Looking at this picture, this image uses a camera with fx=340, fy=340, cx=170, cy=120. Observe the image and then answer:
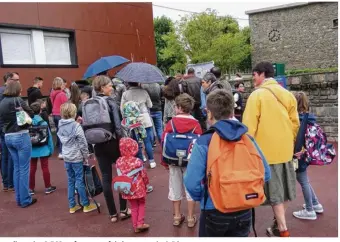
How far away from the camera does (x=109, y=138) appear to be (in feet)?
13.5

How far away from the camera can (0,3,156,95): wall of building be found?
10.1 metres

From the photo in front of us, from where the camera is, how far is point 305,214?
4.10m

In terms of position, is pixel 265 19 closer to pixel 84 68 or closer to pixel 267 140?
pixel 84 68

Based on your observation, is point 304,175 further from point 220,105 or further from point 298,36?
point 298,36

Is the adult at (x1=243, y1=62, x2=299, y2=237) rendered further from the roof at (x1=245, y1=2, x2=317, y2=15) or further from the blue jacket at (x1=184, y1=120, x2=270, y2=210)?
the roof at (x1=245, y1=2, x2=317, y2=15)

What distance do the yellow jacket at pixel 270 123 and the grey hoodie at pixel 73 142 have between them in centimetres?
222

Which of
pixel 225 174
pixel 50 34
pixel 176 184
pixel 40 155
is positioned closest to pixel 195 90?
pixel 40 155

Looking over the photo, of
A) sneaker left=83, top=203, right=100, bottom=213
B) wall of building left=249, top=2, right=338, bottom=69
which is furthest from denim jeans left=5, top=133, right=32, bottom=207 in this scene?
wall of building left=249, top=2, right=338, bottom=69

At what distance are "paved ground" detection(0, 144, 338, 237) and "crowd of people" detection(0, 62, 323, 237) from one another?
142mm

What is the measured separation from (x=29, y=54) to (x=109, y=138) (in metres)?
7.57

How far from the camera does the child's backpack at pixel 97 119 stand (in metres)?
4.07

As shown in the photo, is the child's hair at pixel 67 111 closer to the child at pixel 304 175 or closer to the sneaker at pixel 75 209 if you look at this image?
the sneaker at pixel 75 209

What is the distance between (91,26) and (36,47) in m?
2.16

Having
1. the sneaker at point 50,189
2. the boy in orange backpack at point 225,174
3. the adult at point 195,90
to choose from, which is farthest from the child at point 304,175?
the sneaker at point 50,189
